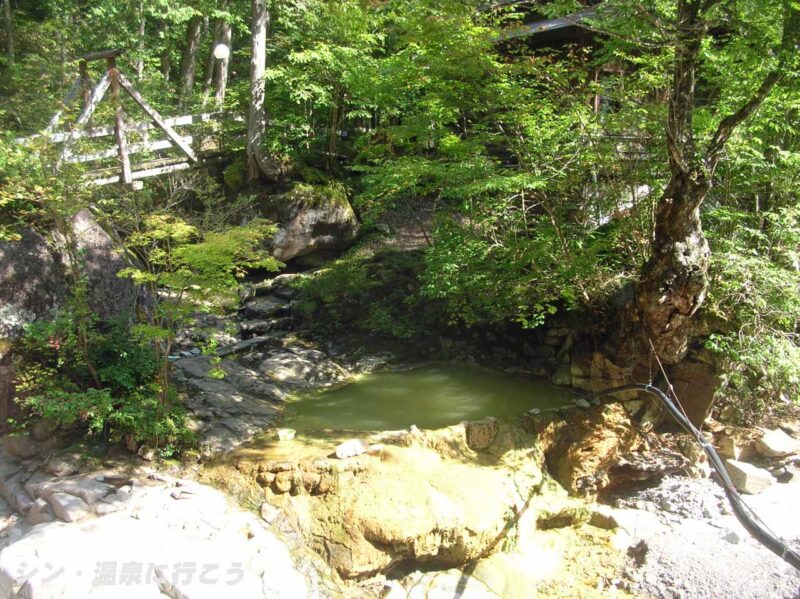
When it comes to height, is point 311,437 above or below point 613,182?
below

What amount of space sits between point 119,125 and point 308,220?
15.8 ft

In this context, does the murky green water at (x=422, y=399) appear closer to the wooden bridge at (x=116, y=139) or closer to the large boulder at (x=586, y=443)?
the large boulder at (x=586, y=443)

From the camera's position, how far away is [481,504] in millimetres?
6328

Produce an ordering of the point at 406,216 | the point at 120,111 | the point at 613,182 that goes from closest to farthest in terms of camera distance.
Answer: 1. the point at 613,182
2. the point at 120,111
3. the point at 406,216

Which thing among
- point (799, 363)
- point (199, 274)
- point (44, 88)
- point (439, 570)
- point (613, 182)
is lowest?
point (439, 570)

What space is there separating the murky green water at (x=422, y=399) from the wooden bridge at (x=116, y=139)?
4.67m

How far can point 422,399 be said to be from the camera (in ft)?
30.1

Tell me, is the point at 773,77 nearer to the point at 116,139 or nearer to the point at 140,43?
the point at 116,139

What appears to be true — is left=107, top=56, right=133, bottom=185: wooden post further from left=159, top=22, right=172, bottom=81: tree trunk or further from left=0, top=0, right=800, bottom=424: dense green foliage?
left=159, top=22, right=172, bottom=81: tree trunk

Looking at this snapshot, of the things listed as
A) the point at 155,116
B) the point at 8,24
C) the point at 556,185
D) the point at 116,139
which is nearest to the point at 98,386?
the point at 116,139

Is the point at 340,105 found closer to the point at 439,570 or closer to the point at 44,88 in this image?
the point at 44,88

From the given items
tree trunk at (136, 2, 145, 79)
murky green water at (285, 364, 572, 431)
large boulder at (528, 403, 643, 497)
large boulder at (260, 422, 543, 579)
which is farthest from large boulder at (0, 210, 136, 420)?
tree trunk at (136, 2, 145, 79)

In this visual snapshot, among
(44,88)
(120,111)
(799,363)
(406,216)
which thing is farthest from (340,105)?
(799,363)

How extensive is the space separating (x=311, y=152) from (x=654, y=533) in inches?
460
